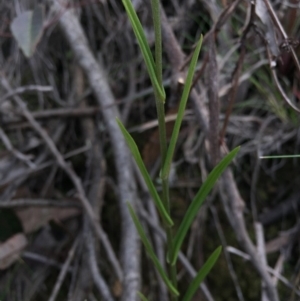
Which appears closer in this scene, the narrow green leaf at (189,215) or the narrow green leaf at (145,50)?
the narrow green leaf at (145,50)

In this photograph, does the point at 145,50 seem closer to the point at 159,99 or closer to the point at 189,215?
the point at 159,99

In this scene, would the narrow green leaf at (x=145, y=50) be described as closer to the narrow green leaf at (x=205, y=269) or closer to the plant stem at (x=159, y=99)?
the plant stem at (x=159, y=99)

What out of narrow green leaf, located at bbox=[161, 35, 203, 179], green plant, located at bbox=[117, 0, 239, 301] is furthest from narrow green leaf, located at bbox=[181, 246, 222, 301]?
narrow green leaf, located at bbox=[161, 35, 203, 179]

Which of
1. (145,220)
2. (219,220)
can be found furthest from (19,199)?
(219,220)

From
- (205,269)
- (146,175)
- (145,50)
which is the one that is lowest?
(205,269)

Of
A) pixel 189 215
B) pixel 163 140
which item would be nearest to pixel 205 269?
pixel 189 215

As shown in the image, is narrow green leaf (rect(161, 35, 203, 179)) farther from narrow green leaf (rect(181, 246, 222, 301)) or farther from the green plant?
narrow green leaf (rect(181, 246, 222, 301))

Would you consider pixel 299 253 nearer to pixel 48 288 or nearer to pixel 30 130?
pixel 48 288

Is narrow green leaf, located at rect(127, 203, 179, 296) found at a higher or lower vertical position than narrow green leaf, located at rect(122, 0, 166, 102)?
lower

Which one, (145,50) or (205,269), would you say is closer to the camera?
(145,50)

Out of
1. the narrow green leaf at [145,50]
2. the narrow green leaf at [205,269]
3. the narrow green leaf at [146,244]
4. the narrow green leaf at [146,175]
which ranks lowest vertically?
the narrow green leaf at [205,269]

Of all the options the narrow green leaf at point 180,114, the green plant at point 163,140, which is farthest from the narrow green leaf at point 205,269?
the narrow green leaf at point 180,114

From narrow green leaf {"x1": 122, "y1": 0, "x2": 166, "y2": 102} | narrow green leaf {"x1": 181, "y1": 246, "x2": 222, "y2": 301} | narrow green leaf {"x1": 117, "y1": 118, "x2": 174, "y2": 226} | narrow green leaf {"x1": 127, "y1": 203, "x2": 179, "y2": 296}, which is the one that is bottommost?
narrow green leaf {"x1": 181, "y1": 246, "x2": 222, "y2": 301}
